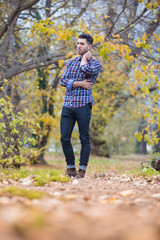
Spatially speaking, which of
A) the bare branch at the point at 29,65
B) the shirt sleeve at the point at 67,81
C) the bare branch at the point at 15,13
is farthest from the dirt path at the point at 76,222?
the bare branch at the point at 15,13

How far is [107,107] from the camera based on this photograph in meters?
13.1

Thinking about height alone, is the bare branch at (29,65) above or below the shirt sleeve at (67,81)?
above

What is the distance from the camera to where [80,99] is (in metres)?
3.84

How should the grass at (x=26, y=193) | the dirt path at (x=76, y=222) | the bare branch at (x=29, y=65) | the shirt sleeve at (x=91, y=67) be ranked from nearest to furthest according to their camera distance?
the dirt path at (x=76, y=222) → the grass at (x=26, y=193) → the shirt sleeve at (x=91, y=67) → the bare branch at (x=29, y=65)

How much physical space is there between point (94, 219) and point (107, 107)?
11.9 metres

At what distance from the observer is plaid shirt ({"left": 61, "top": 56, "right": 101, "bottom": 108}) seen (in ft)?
12.6

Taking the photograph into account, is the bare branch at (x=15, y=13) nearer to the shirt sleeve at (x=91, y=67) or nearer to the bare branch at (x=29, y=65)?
the bare branch at (x=29, y=65)

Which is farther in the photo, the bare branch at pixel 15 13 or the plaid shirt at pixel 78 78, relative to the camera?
the bare branch at pixel 15 13

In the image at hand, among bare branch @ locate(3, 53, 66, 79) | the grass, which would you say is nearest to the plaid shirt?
the grass

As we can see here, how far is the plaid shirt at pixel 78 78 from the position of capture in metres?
3.83

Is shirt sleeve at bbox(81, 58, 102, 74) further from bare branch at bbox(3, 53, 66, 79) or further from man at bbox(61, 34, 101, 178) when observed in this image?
bare branch at bbox(3, 53, 66, 79)

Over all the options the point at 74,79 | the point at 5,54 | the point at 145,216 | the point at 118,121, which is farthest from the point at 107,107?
the point at 145,216

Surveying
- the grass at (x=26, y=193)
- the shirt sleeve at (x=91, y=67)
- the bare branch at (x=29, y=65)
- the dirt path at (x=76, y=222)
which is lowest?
the grass at (x=26, y=193)

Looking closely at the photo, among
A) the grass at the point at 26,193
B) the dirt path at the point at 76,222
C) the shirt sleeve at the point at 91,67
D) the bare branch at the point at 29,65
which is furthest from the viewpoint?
the bare branch at the point at 29,65
